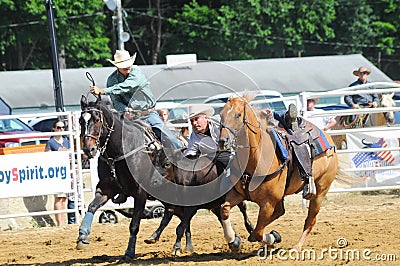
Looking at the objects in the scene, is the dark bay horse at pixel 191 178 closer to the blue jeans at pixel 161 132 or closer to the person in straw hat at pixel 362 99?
the blue jeans at pixel 161 132

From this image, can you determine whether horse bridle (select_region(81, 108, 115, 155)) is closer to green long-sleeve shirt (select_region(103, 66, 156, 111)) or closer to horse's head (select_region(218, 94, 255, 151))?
green long-sleeve shirt (select_region(103, 66, 156, 111))

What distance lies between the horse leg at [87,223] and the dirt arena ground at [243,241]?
290mm

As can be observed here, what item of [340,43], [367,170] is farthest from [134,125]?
[340,43]

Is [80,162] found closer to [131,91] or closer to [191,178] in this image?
[131,91]

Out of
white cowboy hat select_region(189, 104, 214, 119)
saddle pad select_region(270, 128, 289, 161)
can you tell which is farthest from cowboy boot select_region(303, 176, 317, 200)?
white cowboy hat select_region(189, 104, 214, 119)

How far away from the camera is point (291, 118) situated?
8.27m

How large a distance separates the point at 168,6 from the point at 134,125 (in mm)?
28367

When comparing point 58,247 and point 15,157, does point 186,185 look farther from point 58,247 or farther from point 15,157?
point 15,157

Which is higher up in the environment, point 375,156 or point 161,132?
point 161,132

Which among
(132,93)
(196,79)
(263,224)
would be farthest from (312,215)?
(196,79)

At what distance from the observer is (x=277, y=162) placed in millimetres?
7664

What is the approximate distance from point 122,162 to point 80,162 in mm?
3709

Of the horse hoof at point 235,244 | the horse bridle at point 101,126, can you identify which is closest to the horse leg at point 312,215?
the horse hoof at point 235,244

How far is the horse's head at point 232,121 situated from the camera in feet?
22.8
